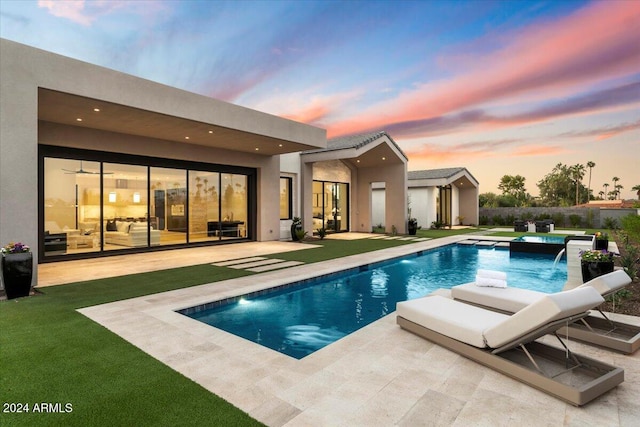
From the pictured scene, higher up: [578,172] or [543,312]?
[578,172]

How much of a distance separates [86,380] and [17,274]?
4.32 m

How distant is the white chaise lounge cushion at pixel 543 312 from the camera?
9.32ft

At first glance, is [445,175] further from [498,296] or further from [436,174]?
[498,296]

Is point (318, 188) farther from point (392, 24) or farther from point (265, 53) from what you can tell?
point (392, 24)

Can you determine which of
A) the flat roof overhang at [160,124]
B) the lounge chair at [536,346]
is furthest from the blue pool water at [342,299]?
the flat roof overhang at [160,124]

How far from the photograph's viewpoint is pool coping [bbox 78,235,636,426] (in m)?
2.67

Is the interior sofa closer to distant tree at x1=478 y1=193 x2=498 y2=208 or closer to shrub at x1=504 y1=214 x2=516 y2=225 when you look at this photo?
shrub at x1=504 y1=214 x2=516 y2=225

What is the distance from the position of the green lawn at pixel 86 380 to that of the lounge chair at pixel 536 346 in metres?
2.25

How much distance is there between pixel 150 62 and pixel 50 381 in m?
17.4

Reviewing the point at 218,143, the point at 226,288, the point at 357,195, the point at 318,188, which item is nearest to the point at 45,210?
the point at 218,143

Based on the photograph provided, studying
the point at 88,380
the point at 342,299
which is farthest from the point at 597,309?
the point at 88,380

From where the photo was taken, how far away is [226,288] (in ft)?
21.8

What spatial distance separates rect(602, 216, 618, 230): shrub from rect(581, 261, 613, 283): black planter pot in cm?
2148

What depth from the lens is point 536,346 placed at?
3479 millimetres
